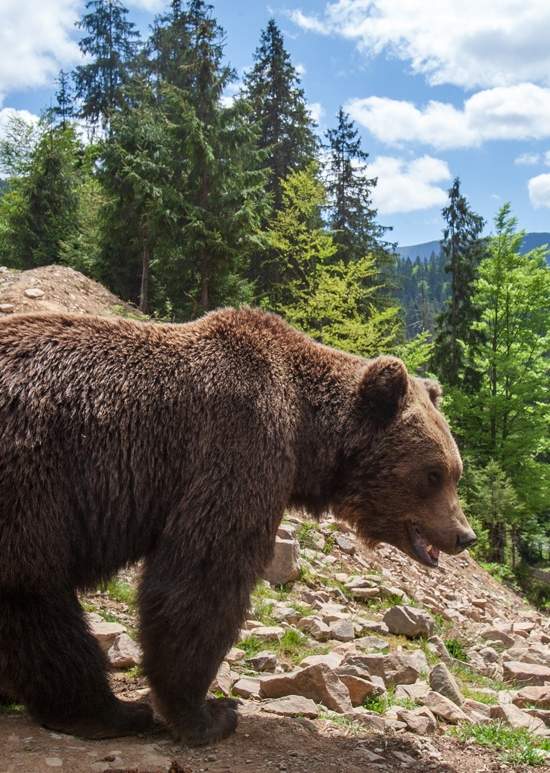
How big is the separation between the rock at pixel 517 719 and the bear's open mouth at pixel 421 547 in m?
1.33

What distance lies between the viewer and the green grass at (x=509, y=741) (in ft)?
13.0

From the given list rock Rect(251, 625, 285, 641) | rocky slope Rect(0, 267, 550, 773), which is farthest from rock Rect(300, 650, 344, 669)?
rock Rect(251, 625, 285, 641)

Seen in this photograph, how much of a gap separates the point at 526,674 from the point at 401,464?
3819 millimetres

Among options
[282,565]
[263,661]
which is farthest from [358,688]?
[282,565]

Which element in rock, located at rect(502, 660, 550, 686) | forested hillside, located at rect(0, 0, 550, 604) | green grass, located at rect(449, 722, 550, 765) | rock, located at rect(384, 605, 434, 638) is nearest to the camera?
green grass, located at rect(449, 722, 550, 765)

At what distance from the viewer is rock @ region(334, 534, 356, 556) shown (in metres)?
9.28

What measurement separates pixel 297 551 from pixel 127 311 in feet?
39.8

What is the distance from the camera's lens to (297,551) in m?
7.66

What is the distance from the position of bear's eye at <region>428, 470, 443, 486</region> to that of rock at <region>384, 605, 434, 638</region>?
3.23 m

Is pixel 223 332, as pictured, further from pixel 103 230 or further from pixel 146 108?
pixel 146 108

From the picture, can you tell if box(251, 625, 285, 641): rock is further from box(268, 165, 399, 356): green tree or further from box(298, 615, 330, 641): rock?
box(268, 165, 399, 356): green tree

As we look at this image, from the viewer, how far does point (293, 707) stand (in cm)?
420

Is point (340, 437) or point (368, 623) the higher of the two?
point (340, 437)

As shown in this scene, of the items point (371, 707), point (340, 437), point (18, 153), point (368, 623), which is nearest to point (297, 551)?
point (368, 623)
